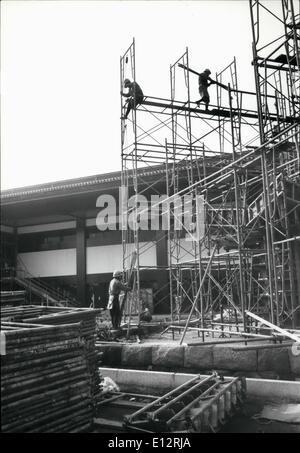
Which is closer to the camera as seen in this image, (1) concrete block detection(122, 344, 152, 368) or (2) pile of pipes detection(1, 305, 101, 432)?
(2) pile of pipes detection(1, 305, 101, 432)

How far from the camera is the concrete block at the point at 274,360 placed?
291 inches

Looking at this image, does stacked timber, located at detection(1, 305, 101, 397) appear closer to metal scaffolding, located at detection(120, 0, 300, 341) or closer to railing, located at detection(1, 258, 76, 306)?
metal scaffolding, located at detection(120, 0, 300, 341)

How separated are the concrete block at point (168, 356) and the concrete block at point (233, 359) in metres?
0.87

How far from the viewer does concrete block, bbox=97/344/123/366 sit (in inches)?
378

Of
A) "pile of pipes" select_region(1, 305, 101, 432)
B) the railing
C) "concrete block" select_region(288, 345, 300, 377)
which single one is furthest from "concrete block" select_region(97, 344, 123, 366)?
the railing

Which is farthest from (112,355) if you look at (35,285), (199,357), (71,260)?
(35,285)

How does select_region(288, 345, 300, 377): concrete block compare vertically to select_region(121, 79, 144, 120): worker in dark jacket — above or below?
below

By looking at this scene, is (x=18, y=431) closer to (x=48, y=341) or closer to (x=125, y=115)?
(x=48, y=341)

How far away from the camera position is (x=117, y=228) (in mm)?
18609

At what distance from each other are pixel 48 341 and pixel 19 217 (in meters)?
17.2

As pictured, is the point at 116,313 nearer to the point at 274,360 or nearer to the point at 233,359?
the point at 233,359

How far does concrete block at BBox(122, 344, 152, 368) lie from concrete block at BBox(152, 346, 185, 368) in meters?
0.18

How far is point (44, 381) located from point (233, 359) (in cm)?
444

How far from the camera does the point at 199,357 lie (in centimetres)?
836
